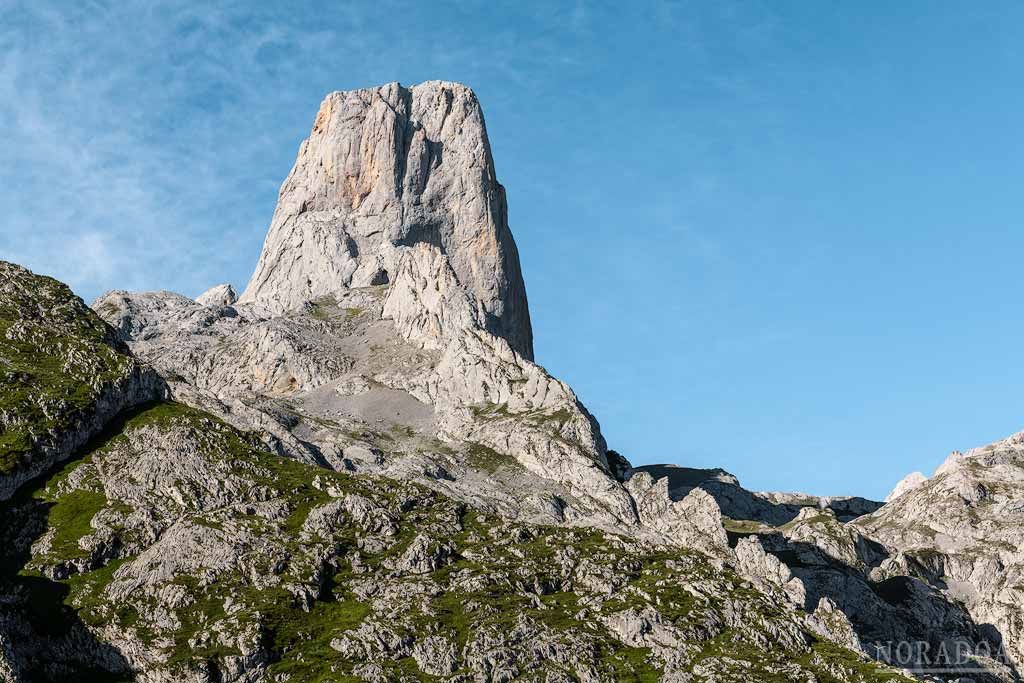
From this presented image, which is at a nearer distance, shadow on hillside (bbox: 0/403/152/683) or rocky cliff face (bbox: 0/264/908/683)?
shadow on hillside (bbox: 0/403/152/683)

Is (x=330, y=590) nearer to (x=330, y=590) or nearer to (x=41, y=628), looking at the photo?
(x=330, y=590)

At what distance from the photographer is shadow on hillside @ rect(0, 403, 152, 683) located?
141 m

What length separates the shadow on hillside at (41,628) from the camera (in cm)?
14100

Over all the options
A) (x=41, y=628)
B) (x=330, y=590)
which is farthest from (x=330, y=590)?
(x=41, y=628)

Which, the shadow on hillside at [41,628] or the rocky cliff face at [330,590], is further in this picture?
the rocky cliff face at [330,590]

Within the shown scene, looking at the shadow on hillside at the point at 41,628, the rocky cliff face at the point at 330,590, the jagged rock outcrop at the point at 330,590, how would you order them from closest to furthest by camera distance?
the shadow on hillside at the point at 41,628 → the rocky cliff face at the point at 330,590 → the jagged rock outcrop at the point at 330,590

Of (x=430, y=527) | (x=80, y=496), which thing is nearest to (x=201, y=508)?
(x=80, y=496)

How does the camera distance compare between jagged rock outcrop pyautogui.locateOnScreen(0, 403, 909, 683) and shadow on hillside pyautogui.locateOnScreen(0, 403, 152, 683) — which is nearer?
shadow on hillside pyautogui.locateOnScreen(0, 403, 152, 683)

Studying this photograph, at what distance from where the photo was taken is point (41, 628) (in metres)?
148

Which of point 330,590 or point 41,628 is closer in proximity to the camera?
point 41,628

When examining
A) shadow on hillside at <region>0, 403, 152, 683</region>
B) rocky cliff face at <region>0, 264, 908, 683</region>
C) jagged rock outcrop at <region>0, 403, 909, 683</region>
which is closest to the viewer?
shadow on hillside at <region>0, 403, 152, 683</region>

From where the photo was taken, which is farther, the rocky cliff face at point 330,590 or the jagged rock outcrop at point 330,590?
the jagged rock outcrop at point 330,590

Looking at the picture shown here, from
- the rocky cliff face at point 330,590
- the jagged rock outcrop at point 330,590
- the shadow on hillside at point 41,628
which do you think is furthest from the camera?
the jagged rock outcrop at point 330,590

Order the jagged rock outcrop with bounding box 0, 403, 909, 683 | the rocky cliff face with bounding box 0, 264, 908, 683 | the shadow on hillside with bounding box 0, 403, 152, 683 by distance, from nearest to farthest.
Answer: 1. the shadow on hillside with bounding box 0, 403, 152, 683
2. the rocky cliff face with bounding box 0, 264, 908, 683
3. the jagged rock outcrop with bounding box 0, 403, 909, 683
